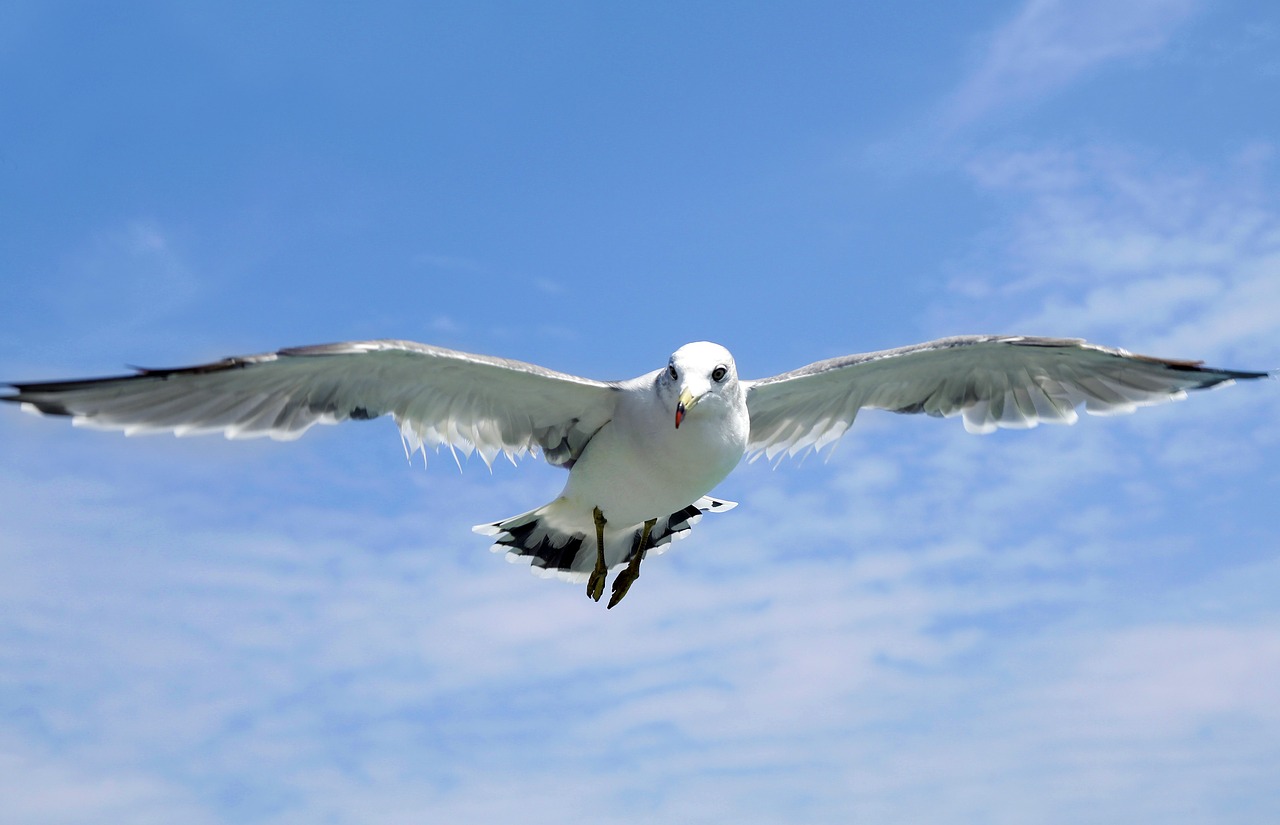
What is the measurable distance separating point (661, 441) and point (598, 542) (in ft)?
5.95

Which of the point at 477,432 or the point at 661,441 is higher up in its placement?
the point at 477,432

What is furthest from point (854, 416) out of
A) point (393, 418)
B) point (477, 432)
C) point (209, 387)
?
point (209, 387)

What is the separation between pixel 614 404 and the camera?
1080 centimetres

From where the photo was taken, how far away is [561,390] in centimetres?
1062

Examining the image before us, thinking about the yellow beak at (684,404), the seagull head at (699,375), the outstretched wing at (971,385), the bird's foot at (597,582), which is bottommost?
the bird's foot at (597,582)

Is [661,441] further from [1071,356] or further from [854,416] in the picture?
[1071,356]

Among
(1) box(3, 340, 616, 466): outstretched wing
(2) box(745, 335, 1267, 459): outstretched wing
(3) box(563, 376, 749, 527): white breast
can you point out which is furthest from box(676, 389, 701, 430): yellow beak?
(2) box(745, 335, 1267, 459): outstretched wing

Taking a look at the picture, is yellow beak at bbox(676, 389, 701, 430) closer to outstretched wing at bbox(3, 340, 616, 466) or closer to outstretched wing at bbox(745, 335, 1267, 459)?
outstretched wing at bbox(3, 340, 616, 466)

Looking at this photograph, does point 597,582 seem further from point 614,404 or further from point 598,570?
point 614,404

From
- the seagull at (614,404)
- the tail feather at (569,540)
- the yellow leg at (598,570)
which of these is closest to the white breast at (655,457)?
the seagull at (614,404)

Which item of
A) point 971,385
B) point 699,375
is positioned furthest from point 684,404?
point 971,385

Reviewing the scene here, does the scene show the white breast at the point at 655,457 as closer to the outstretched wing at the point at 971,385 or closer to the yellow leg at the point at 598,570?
the yellow leg at the point at 598,570

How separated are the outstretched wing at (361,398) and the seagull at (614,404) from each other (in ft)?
0.05

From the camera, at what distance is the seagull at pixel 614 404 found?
9391mm
